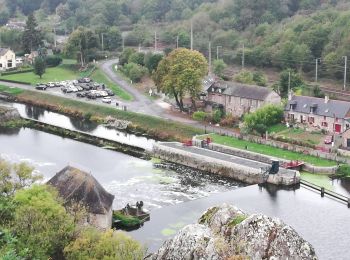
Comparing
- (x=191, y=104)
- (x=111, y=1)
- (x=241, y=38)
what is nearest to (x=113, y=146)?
(x=191, y=104)

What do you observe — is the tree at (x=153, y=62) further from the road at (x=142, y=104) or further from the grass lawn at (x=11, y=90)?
the grass lawn at (x=11, y=90)

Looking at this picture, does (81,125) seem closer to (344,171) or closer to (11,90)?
(11,90)

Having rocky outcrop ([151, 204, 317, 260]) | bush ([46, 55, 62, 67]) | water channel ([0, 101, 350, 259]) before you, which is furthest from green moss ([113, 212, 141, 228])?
bush ([46, 55, 62, 67])

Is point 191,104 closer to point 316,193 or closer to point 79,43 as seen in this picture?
point 316,193

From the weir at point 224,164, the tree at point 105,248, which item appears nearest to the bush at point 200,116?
the weir at point 224,164

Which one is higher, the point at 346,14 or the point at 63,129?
Answer: the point at 346,14

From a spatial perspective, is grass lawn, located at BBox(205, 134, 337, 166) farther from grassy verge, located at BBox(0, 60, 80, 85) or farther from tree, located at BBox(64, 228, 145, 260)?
grassy verge, located at BBox(0, 60, 80, 85)

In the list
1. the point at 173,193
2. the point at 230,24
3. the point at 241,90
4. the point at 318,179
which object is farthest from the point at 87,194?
the point at 230,24
